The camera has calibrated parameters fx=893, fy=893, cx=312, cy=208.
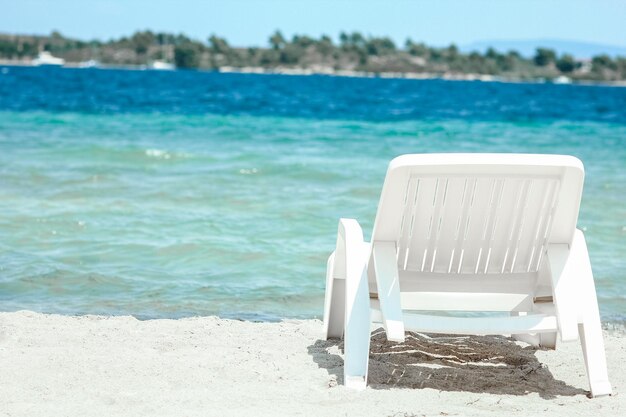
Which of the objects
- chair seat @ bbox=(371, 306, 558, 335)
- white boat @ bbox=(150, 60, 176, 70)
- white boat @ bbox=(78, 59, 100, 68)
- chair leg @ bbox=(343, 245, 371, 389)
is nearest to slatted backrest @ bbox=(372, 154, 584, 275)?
chair leg @ bbox=(343, 245, 371, 389)

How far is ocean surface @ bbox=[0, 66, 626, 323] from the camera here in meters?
6.10

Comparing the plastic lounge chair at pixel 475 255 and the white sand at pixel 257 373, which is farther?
the plastic lounge chair at pixel 475 255

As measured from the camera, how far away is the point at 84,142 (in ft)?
51.1

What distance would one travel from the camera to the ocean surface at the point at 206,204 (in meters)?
6.10

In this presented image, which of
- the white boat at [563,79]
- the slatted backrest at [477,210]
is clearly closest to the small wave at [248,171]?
the slatted backrest at [477,210]

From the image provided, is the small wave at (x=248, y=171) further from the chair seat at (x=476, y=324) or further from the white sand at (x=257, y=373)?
the chair seat at (x=476, y=324)

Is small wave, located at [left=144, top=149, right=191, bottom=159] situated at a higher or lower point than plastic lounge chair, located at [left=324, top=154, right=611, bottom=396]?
lower

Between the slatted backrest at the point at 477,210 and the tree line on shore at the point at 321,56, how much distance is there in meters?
101

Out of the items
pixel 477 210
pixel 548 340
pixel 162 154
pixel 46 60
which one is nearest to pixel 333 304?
pixel 477 210

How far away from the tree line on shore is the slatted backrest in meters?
101

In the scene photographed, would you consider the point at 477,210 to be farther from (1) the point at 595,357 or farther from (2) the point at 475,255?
(1) the point at 595,357

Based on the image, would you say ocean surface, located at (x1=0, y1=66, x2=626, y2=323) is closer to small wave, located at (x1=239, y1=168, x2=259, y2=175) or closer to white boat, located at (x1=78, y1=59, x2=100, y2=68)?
small wave, located at (x1=239, y1=168, x2=259, y2=175)

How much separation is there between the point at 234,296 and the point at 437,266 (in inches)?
94.0

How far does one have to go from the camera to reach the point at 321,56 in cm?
10681
